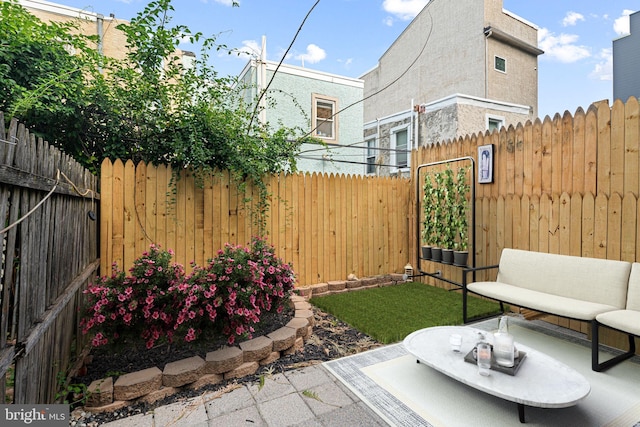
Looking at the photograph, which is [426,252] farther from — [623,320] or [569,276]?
[623,320]

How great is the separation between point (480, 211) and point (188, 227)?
4165 mm

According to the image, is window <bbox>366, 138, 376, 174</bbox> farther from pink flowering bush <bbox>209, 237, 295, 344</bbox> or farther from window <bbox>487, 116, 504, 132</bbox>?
pink flowering bush <bbox>209, 237, 295, 344</bbox>

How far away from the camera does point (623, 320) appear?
2.43 meters

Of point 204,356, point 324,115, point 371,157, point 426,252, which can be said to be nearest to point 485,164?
point 426,252

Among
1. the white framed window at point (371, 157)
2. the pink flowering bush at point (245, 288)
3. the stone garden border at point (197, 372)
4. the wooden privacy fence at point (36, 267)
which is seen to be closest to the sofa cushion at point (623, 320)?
the stone garden border at point (197, 372)

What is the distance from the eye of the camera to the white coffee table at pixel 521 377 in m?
1.73

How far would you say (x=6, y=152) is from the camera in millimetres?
1290

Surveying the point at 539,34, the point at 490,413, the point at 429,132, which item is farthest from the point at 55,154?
the point at 539,34

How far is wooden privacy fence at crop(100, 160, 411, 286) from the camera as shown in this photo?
11.4ft

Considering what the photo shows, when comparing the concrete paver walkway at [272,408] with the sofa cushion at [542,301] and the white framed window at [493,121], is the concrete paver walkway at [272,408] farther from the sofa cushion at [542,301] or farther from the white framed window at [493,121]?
the white framed window at [493,121]

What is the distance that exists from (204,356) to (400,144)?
9.42 metres

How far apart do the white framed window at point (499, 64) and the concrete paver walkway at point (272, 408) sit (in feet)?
37.9

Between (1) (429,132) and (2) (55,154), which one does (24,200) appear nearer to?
(2) (55,154)

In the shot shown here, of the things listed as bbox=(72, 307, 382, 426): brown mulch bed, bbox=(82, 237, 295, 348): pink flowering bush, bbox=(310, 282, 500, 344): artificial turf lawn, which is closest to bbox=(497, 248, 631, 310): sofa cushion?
bbox=(310, 282, 500, 344): artificial turf lawn
